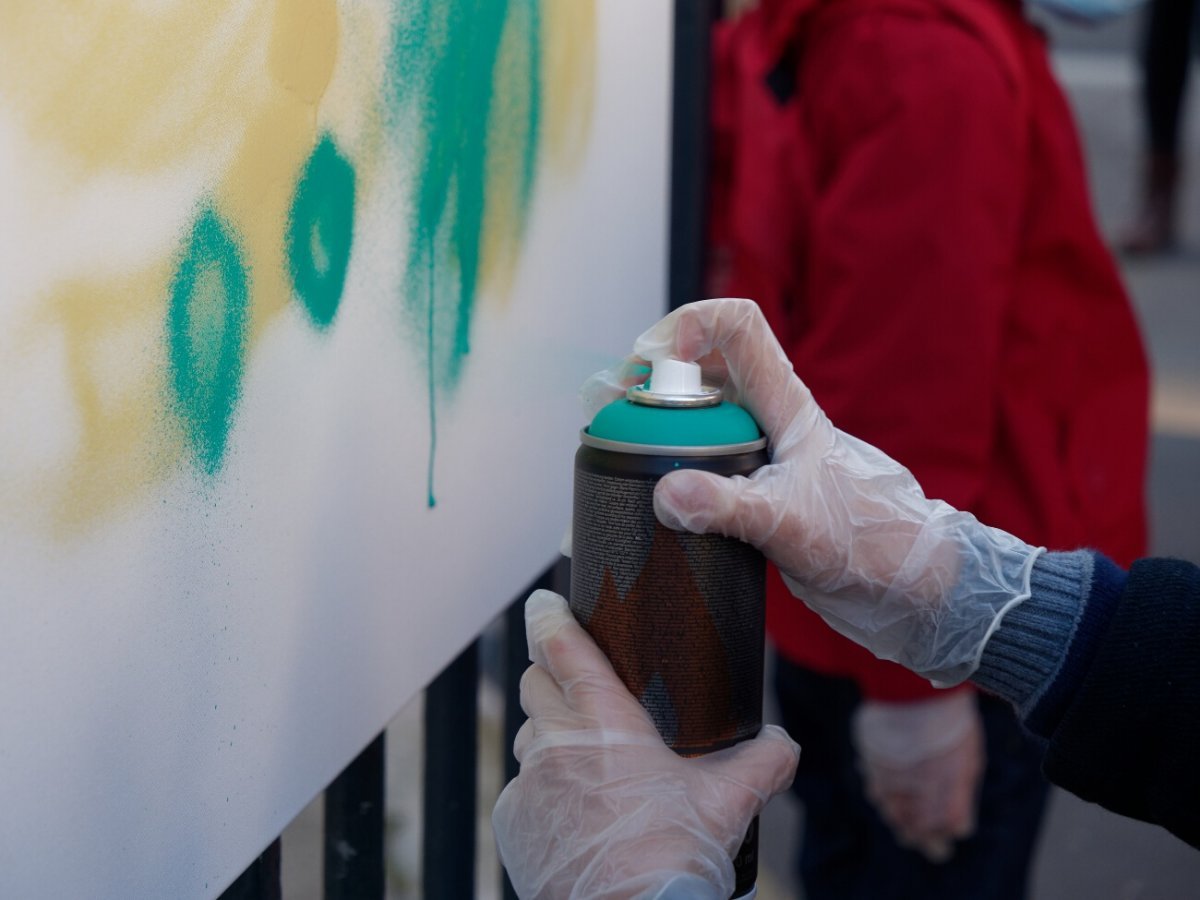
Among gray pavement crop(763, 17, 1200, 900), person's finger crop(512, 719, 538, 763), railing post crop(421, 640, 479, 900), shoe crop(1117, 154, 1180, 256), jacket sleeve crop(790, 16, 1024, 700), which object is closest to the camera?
person's finger crop(512, 719, 538, 763)

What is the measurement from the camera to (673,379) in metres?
0.83

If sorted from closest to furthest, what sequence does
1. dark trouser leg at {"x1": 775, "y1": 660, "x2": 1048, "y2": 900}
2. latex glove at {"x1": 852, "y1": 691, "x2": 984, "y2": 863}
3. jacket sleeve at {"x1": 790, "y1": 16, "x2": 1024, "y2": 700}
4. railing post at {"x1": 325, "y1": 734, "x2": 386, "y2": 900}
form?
railing post at {"x1": 325, "y1": 734, "x2": 386, "y2": 900}, jacket sleeve at {"x1": 790, "y1": 16, "x2": 1024, "y2": 700}, latex glove at {"x1": 852, "y1": 691, "x2": 984, "y2": 863}, dark trouser leg at {"x1": 775, "y1": 660, "x2": 1048, "y2": 900}

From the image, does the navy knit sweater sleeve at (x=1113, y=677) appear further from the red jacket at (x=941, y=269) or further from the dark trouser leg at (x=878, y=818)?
the dark trouser leg at (x=878, y=818)

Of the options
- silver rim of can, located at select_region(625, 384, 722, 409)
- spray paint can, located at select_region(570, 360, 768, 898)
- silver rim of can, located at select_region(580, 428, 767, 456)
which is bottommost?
spray paint can, located at select_region(570, 360, 768, 898)

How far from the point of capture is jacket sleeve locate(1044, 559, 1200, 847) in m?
1.00

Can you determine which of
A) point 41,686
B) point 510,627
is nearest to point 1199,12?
point 510,627

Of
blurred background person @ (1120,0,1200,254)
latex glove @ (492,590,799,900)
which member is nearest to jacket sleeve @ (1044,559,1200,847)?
latex glove @ (492,590,799,900)

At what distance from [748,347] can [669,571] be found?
22cm

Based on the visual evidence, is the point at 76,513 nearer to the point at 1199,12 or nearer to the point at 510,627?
the point at 510,627

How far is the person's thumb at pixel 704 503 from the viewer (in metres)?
0.77

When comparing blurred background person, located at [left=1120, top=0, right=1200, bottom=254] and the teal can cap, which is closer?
the teal can cap

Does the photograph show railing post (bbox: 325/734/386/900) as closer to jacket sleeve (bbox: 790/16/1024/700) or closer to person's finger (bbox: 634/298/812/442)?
person's finger (bbox: 634/298/812/442)

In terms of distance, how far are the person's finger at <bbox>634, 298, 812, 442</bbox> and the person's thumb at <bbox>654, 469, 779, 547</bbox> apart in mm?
152

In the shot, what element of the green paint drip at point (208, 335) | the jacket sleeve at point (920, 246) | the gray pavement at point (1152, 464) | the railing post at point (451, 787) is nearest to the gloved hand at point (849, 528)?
the green paint drip at point (208, 335)
